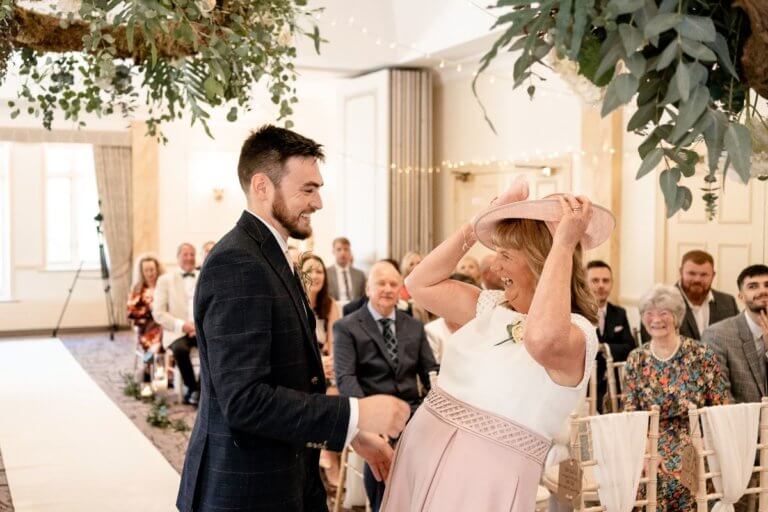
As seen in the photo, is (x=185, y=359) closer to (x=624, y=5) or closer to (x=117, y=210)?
(x=117, y=210)

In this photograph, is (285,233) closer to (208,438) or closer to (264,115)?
(208,438)

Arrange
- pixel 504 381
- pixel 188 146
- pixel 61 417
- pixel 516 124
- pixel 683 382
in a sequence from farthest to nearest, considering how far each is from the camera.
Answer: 1. pixel 188 146
2. pixel 516 124
3. pixel 61 417
4. pixel 683 382
5. pixel 504 381

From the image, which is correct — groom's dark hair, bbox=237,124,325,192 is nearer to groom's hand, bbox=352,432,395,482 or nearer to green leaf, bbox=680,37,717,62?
groom's hand, bbox=352,432,395,482

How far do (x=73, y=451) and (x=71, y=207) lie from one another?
7.91m

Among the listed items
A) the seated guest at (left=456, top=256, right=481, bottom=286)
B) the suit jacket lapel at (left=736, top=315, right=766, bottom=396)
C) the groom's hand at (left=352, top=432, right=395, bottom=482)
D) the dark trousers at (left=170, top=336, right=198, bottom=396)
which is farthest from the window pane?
the groom's hand at (left=352, top=432, right=395, bottom=482)

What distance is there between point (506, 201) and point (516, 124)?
8.15m

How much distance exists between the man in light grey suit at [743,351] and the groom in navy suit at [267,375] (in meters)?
3.02

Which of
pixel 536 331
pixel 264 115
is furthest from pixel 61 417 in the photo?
pixel 264 115

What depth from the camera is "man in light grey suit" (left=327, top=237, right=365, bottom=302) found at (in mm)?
10766

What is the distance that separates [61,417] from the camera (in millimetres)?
7617

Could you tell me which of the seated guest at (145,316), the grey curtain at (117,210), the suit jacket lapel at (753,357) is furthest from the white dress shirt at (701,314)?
the grey curtain at (117,210)

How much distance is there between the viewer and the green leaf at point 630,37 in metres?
1.12

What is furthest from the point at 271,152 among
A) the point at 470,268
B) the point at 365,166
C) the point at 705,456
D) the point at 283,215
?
the point at 365,166

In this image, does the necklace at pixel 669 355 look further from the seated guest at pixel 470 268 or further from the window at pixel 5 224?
the window at pixel 5 224
